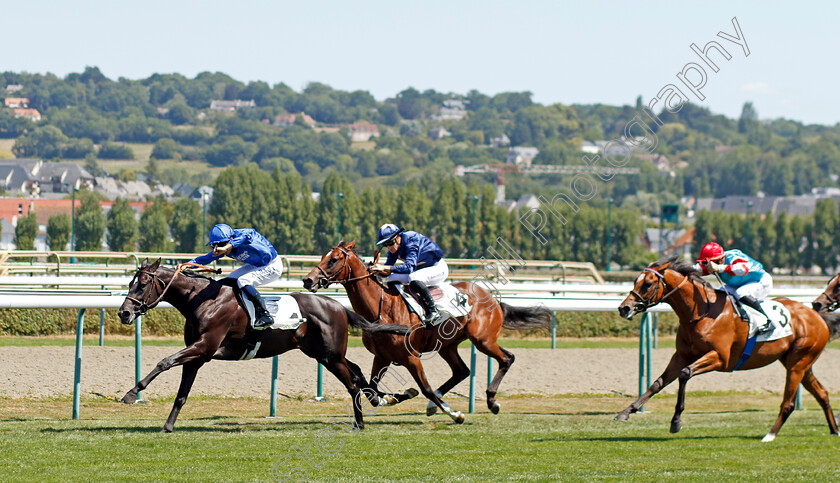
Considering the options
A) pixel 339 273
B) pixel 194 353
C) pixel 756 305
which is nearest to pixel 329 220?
pixel 339 273

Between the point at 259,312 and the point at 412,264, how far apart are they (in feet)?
4.48

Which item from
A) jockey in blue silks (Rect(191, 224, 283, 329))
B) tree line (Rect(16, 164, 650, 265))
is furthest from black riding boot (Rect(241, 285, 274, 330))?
tree line (Rect(16, 164, 650, 265))

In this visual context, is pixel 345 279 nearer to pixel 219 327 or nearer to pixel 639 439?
pixel 219 327

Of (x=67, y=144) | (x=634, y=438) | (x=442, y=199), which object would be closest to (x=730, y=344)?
(x=634, y=438)

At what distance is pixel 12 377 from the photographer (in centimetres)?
915

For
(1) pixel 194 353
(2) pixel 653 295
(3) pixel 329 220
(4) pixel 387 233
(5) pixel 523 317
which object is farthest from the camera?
(3) pixel 329 220

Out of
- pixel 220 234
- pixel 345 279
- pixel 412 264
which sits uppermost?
pixel 220 234

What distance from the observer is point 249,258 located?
760 cm

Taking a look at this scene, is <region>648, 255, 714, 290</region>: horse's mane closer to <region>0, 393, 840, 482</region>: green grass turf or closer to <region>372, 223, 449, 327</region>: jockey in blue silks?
<region>0, 393, 840, 482</region>: green grass turf

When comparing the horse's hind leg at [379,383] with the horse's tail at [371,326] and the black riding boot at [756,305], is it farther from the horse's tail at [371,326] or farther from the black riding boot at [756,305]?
the black riding boot at [756,305]

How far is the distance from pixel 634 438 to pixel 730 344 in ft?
3.43

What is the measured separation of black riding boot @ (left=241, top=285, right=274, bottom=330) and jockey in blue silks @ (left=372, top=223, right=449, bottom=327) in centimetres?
102

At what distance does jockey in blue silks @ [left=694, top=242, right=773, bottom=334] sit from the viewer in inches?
316

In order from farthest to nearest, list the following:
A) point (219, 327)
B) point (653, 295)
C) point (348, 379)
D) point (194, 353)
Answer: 1. point (653, 295)
2. point (348, 379)
3. point (219, 327)
4. point (194, 353)
